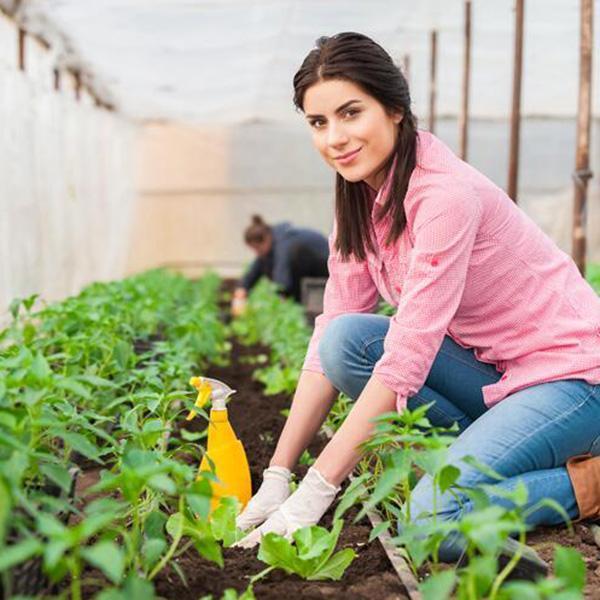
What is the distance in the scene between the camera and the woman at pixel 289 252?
8094 mm

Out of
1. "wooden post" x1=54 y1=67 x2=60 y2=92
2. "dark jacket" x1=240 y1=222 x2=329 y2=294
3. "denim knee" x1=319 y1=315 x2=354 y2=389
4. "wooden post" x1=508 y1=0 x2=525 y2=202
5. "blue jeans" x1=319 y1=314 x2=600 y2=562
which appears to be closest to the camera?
"blue jeans" x1=319 y1=314 x2=600 y2=562

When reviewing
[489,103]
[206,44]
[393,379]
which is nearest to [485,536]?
[393,379]

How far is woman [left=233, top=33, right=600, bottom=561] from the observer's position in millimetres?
2355

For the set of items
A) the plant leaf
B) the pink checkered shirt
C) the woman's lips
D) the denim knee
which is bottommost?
the denim knee

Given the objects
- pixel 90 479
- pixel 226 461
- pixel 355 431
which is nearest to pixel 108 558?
pixel 355 431

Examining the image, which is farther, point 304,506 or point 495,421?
point 495,421

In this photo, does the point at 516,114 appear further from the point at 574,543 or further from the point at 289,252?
the point at 574,543

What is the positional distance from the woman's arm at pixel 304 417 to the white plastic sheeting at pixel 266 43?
16.4ft


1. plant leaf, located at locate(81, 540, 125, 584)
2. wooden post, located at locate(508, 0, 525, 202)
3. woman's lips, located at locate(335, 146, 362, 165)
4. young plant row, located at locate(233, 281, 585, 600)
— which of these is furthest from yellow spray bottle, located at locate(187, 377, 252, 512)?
wooden post, located at locate(508, 0, 525, 202)

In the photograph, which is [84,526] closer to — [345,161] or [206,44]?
[345,161]

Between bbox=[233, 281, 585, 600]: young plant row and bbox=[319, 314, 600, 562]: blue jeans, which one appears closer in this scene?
bbox=[233, 281, 585, 600]: young plant row

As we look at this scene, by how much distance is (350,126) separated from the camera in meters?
2.44

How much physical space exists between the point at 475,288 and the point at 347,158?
48 centimetres

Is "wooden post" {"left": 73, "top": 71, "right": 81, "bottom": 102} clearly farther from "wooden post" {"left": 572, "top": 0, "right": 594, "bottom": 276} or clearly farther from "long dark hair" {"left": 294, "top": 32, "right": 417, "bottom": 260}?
"long dark hair" {"left": 294, "top": 32, "right": 417, "bottom": 260}
